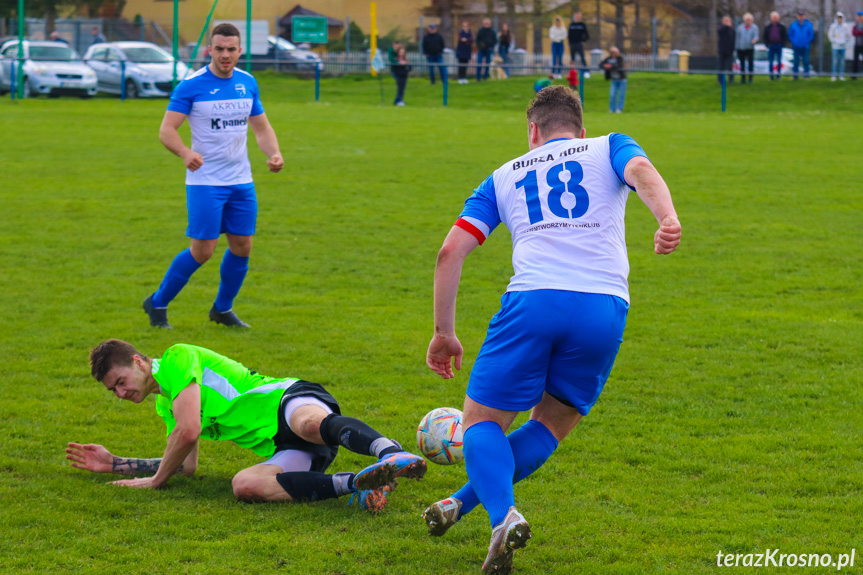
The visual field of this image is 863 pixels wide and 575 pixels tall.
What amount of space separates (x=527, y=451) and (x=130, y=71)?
28422 millimetres

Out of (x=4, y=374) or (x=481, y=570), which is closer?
(x=481, y=570)

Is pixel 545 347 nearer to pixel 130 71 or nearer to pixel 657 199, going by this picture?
pixel 657 199

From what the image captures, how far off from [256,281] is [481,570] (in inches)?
254

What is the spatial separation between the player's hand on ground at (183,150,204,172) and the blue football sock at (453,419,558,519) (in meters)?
4.36

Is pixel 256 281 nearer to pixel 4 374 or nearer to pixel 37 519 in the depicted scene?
pixel 4 374

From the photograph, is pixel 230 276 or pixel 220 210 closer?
pixel 220 210

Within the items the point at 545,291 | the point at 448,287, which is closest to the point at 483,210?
the point at 448,287

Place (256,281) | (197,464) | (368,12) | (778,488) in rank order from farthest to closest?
(368,12), (256,281), (197,464), (778,488)

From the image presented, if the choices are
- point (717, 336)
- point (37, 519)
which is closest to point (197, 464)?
point (37, 519)

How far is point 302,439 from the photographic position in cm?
491

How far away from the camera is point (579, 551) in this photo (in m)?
4.16

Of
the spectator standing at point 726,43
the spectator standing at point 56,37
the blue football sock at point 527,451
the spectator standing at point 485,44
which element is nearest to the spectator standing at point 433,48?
the spectator standing at point 485,44

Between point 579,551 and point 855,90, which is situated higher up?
point 855,90

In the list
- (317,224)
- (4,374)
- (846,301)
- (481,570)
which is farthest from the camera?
(317,224)
